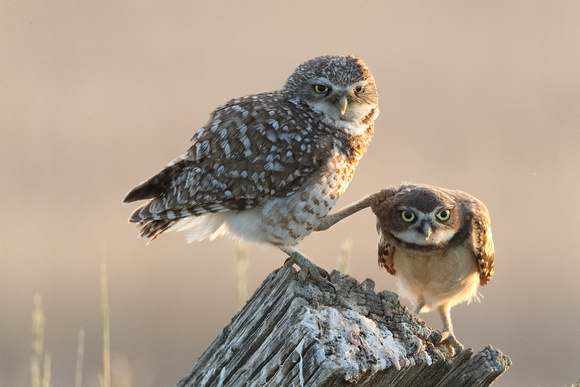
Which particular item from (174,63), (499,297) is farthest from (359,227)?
(174,63)

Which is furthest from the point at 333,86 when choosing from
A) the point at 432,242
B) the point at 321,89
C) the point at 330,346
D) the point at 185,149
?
the point at 185,149

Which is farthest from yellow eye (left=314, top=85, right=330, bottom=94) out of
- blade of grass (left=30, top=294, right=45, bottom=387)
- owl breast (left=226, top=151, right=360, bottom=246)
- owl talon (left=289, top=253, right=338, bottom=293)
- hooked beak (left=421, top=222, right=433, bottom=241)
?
blade of grass (left=30, top=294, right=45, bottom=387)

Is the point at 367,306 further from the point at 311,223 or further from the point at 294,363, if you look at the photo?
the point at 311,223

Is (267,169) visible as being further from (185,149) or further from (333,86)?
(185,149)

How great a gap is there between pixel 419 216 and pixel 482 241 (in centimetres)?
60

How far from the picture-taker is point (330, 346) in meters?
3.41

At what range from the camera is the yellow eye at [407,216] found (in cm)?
535

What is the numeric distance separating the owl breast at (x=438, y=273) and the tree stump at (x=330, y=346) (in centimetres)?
183

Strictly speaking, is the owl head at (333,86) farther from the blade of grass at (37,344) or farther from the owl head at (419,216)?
the blade of grass at (37,344)

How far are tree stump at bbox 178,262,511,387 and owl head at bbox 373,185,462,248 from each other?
4.39 ft

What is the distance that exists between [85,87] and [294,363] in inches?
412

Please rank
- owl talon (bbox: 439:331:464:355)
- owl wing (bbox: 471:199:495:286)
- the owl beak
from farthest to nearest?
1. owl wing (bbox: 471:199:495:286)
2. the owl beak
3. owl talon (bbox: 439:331:464:355)

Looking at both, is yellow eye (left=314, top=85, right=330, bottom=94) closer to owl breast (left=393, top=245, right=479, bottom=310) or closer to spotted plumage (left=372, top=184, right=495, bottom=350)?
spotted plumage (left=372, top=184, right=495, bottom=350)

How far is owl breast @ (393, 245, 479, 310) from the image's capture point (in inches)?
229
